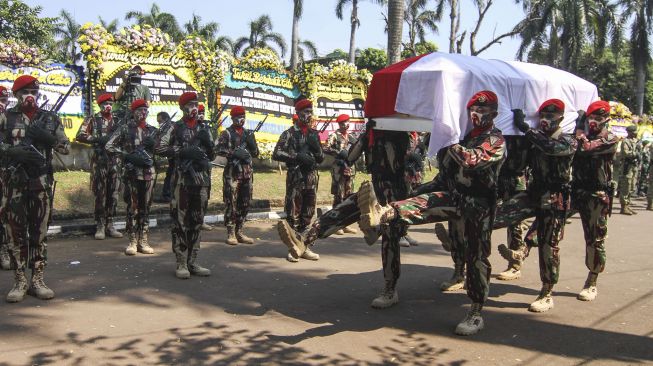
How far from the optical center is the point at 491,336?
5.14 meters

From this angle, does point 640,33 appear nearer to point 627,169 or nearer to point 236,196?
point 627,169

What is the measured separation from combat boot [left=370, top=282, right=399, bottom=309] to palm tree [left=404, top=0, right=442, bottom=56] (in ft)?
82.0

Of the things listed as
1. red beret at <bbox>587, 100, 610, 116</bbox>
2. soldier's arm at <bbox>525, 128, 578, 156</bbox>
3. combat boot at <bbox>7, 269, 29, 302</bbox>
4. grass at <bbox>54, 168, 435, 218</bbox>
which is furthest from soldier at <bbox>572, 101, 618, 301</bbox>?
grass at <bbox>54, 168, 435, 218</bbox>

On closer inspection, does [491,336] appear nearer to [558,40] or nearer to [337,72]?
[337,72]

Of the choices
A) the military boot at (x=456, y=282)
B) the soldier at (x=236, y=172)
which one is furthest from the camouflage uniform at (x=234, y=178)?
the military boot at (x=456, y=282)

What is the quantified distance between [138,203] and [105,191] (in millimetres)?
1250

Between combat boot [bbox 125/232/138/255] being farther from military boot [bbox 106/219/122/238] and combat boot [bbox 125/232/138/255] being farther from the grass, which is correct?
the grass

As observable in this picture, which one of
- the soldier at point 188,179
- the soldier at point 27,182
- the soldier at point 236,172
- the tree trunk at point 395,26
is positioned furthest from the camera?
the tree trunk at point 395,26

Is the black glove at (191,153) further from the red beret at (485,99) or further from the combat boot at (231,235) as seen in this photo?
the red beret at (485,99)

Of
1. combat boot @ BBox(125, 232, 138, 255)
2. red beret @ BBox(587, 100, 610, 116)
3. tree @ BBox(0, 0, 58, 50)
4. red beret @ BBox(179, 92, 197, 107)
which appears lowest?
combat boot @ BBox(125, 232, 138, 255)

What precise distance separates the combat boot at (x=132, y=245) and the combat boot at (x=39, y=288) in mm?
1970

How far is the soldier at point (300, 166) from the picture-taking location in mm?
8523

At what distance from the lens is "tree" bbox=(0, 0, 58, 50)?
84.5ft

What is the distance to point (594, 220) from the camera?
6.23 m
